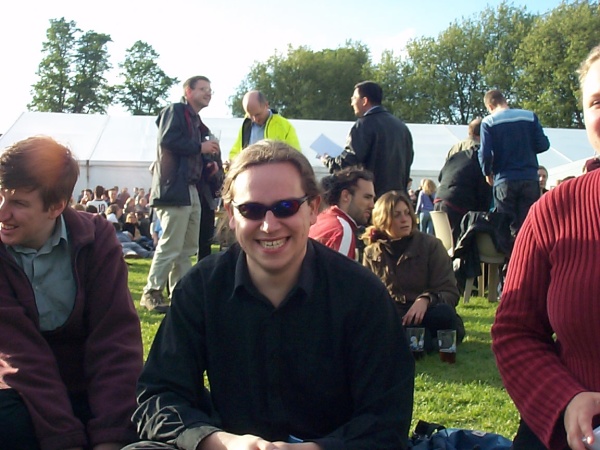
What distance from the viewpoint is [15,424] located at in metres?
2.36

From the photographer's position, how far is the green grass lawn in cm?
376

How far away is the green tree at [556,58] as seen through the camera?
159 feet

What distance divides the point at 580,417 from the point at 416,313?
3.34m

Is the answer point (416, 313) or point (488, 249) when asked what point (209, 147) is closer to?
point (416, 313)

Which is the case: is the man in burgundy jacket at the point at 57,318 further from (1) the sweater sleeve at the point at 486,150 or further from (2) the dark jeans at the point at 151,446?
(1) the sweater sleeve at the point at 486,150

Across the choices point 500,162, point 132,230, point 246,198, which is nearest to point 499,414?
point 246,198

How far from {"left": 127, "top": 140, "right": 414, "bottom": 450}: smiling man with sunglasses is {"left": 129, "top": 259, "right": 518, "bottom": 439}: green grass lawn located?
1.64 metres

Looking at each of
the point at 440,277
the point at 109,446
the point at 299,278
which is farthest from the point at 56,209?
the point at 440,277

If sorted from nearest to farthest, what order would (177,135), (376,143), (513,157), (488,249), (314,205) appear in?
(314,205), (177,135), (376,143), (513,157), (488,249)

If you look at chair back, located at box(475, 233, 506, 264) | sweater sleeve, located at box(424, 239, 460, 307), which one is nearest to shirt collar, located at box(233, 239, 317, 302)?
A: sweater sleeve, located at box(424, 239, 460, 307)

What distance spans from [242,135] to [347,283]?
16.6ft

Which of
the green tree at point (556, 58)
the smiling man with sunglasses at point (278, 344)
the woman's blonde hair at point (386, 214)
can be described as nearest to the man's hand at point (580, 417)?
the smiling man with sunglasses at point (278, 344)

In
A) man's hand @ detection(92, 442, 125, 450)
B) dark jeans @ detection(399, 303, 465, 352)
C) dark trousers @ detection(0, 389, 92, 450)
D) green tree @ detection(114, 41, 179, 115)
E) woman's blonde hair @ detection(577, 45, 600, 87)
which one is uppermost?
green tree @ detection(114, 41, 179, 115)

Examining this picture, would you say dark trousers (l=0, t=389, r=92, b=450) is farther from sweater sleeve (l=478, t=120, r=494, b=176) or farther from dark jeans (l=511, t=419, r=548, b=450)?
sweater sleeve (l=478, t=120, r=494, b=176)
